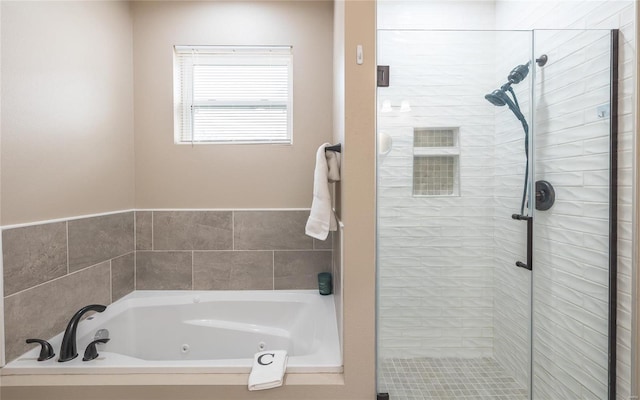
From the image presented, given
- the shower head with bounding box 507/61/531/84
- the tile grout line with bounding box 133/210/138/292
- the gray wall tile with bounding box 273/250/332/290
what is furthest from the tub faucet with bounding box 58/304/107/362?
the shower head with bounding box 507/61/531/84

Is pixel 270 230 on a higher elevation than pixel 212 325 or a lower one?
higher

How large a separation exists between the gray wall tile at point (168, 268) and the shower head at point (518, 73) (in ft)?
7.18

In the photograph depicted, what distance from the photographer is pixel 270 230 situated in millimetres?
2168

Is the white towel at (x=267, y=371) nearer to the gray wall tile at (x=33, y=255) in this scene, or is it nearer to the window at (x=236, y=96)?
the gray wall tile at (x=33, y=255)

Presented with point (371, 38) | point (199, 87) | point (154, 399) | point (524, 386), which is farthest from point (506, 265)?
point (199, 87)

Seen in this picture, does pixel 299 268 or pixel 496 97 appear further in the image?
pixel 299 268

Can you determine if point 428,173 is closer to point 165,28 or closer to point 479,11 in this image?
point 479,11

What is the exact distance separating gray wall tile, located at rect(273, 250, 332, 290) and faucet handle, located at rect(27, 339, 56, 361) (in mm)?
1194

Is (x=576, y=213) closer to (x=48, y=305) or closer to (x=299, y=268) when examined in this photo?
(x=299, y=268)

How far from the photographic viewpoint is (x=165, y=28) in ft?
6.99

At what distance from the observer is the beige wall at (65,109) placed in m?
1.33

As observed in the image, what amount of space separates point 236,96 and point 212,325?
1567mm

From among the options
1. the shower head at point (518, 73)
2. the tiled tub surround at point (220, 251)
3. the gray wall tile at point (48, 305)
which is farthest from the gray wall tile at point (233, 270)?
the shower head at point (518, 73)

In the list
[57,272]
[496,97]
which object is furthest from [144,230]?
[496,97]
